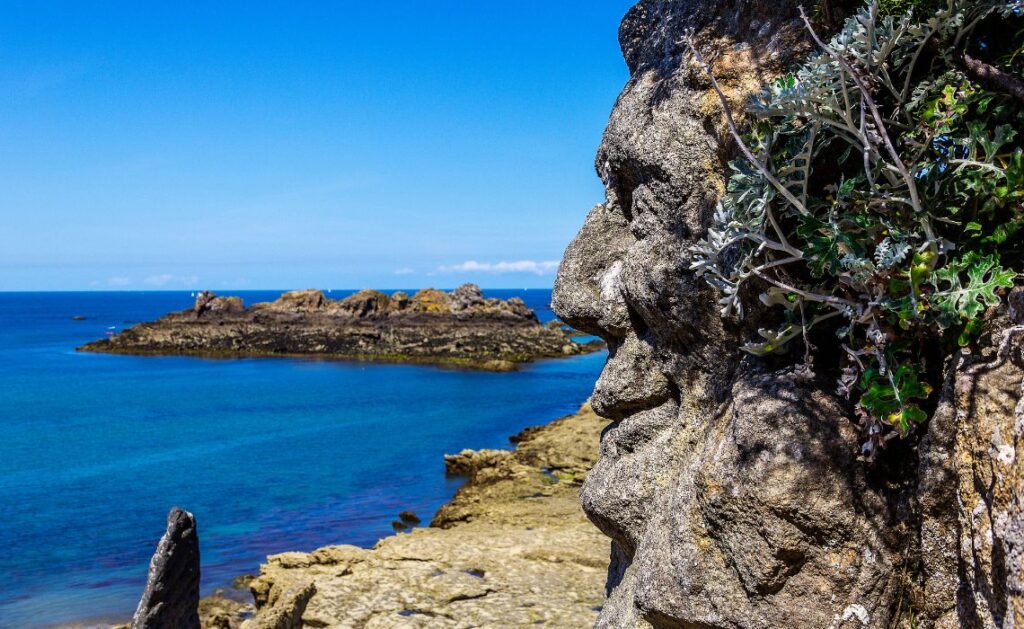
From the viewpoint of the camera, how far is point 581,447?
2667 centimetres

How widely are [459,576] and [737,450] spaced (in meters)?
10.1

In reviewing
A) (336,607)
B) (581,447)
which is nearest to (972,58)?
(336,607)

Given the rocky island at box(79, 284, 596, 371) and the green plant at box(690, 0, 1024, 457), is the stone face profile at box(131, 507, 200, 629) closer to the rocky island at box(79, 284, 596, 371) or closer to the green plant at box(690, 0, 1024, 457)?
the green plant at box(690, 0, 1024, 457)

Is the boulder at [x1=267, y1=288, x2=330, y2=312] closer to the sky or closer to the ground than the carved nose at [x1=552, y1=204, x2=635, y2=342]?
closer to the ground

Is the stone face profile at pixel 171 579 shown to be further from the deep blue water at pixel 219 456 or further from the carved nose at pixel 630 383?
the carved nose at pixel 630 383

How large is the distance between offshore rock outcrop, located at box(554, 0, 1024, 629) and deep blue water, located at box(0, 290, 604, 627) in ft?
45.8

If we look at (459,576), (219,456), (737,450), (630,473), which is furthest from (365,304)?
(737,450)

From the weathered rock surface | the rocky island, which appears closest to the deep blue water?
the weathered rock surface

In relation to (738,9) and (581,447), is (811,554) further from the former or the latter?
(581,447)

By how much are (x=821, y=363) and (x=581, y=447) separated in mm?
22331

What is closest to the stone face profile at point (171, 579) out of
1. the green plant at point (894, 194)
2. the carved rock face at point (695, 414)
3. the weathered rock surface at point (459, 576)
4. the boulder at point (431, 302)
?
the weathered rock surface at point (459, 576)

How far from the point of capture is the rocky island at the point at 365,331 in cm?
7150

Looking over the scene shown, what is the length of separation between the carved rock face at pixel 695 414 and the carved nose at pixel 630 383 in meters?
0.01

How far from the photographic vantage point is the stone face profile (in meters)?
10.6
